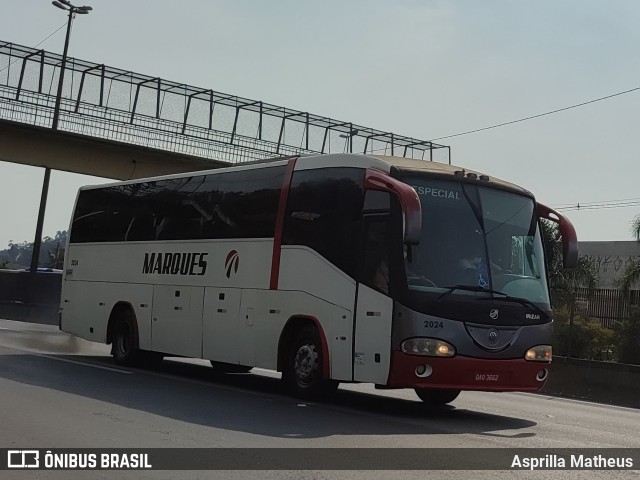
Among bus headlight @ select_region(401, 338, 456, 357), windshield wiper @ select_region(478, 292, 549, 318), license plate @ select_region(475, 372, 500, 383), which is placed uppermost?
windshield wiper @ select_region(478, 292, 549, 318)

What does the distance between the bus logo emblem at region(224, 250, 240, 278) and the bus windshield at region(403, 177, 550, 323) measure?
3.69m

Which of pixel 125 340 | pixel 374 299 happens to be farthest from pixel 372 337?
pixel 125 340

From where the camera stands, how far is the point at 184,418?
439 inches

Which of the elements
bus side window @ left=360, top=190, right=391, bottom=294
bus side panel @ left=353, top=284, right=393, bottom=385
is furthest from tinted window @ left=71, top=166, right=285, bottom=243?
bus side panel @ left=353, top=284, right=393, bottom=385

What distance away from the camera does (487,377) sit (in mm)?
12297

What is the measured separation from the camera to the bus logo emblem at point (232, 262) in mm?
15273

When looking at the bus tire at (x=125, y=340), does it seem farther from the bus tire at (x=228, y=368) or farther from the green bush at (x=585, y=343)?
the green bush at (x=585, y=343)

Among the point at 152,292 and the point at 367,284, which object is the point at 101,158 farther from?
the point at 367,284

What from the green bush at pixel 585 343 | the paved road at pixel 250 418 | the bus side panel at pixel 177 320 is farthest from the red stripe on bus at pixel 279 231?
the green bush at pixel 585 343

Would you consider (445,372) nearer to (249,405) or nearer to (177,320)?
(249,405)

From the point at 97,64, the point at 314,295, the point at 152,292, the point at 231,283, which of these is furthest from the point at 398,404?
the point at 97,64

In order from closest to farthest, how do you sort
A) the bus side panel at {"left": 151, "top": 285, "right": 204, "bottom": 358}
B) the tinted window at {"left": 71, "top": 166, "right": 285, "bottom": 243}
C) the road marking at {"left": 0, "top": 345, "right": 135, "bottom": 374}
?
the tinted window at {"left": 71, "top": 166, "right": 285, "bottom": 243}, the bus side panel at {"left": 151, "top": 285, "right": 204, "bottom": 358}, the road marking at {"left": 0, "top": 345, "right": 135, "bottom": 374}

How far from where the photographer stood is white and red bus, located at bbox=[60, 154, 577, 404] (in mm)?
12156

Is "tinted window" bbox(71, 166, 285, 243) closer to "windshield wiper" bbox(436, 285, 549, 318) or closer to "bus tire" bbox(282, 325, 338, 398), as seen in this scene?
"bus tire" bbox(282, 325, 338, 398)
